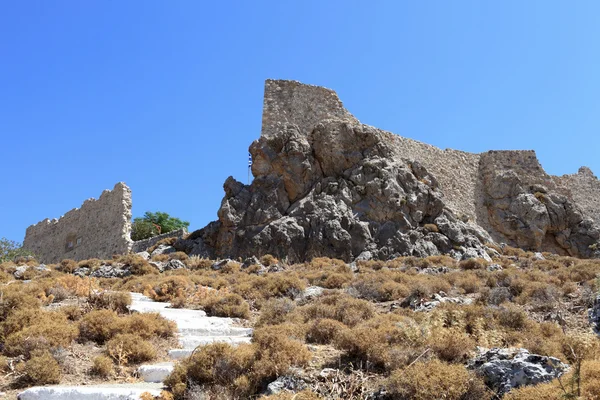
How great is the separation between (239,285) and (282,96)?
16296mm

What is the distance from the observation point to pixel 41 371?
703cm

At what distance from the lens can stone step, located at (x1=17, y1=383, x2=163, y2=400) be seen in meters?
6.41

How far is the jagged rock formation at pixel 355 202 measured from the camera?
919 inches

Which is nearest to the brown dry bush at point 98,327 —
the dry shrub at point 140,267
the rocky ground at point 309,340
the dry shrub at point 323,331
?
the rocky ground at point 309,340

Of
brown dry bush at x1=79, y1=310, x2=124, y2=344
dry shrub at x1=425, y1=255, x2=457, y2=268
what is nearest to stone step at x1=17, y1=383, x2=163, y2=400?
brown dry bush at x1=79, y1=310, x2=124, y2=344

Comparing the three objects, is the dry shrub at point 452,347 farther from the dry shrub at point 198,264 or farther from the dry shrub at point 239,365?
the dry shrub at point 198,264

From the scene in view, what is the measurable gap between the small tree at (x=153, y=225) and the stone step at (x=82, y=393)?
3282cm

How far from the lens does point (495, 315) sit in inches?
360

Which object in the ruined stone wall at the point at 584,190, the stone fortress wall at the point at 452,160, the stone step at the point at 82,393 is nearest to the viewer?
the stone step at the point at 82,393

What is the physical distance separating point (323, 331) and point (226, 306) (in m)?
3.58

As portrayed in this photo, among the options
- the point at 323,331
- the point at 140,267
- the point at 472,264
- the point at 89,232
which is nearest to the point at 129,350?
the point at 323,331

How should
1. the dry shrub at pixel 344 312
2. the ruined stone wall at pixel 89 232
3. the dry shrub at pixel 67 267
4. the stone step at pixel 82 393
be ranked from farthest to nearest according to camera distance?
the ruined stone wall at pixel 89 232 < the dry shrub at pixel 67 267 < the dry shrub at pixel 344 312 < the stone step at pixel 82 393

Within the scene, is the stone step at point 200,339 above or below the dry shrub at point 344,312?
below

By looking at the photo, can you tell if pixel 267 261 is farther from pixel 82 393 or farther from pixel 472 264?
pixel 82 393
